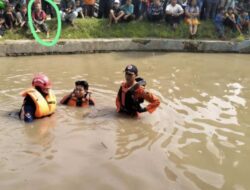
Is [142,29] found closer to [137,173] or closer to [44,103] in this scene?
[44,103]

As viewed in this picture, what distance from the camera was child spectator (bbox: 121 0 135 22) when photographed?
1517 cm

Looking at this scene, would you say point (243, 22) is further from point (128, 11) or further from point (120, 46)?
point (120, 46)

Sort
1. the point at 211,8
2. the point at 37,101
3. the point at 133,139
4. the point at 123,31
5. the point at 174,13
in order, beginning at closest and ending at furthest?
the point at 133,139
the point at 37,101
the point at 123,31
the point at 174,13
the point at 211,8

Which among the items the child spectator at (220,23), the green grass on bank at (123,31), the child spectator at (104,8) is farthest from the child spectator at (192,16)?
the child spectator at (104,8)

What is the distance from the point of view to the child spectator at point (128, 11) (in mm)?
15172

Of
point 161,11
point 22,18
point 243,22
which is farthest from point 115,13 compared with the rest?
point 243,22

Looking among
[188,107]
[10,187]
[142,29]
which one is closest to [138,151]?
[10,187]

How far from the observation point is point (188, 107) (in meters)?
8.37

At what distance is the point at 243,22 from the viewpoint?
15.6 m

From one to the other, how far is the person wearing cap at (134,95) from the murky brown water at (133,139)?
250 mm

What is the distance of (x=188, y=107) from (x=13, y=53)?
665 cm

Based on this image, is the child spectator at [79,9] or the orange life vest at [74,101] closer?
the orange life vest at [74,101]

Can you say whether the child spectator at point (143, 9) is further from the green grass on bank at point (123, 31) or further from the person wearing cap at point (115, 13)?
the person wearing cap at point (115, 13)

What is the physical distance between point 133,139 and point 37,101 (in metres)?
1.72
